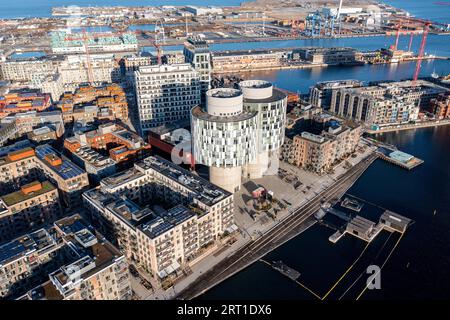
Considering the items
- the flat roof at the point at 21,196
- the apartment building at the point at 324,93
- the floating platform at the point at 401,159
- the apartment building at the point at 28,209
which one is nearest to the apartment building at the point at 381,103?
the apartment building at the point at 324,93

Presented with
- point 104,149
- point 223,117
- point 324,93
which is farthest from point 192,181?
point 324,93

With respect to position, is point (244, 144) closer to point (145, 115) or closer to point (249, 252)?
point (249, 252)

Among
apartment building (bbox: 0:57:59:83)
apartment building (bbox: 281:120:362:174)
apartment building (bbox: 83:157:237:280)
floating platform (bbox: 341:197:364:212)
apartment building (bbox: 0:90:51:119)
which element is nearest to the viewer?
apartment building (bbox: 83:157:237:280)

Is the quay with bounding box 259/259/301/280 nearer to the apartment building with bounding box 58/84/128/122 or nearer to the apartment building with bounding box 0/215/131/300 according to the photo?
the apartment building with bounding box 0/215/131/300

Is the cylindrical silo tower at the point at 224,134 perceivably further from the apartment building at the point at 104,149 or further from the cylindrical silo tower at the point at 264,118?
the apartment building at the point at 104,149

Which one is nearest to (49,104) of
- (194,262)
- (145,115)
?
(145,115)

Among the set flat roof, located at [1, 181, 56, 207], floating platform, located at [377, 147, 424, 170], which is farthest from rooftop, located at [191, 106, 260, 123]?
floating platform, located at [377, 147, 424, 170]
